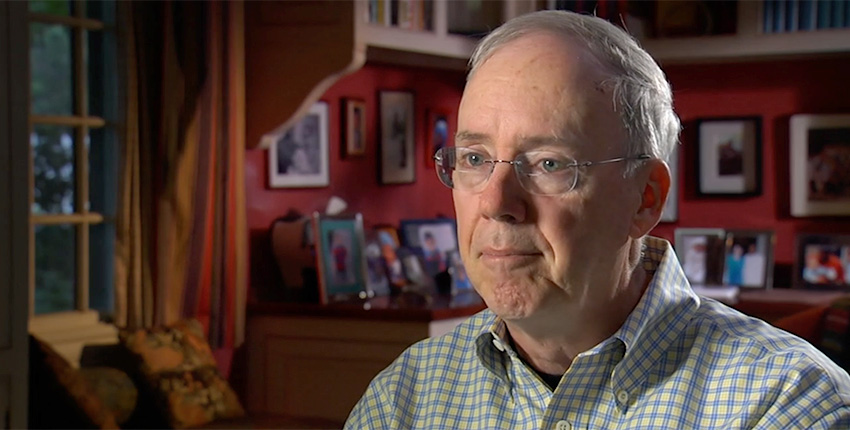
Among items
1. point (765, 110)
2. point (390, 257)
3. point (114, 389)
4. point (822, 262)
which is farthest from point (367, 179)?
point (822, 262)

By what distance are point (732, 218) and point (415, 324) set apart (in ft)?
6.18

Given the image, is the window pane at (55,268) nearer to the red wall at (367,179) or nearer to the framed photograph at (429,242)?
the red wall at (367,179)

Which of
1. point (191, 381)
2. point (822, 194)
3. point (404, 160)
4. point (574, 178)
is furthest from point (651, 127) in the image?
point (822, 194)

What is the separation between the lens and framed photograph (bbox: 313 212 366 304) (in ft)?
12.9

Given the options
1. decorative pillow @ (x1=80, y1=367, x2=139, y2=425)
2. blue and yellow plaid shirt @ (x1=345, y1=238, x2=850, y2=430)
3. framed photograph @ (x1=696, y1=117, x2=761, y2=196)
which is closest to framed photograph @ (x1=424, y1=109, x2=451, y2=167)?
framed photograph @ (x1=696, y1=117, x2=761, y2=196)

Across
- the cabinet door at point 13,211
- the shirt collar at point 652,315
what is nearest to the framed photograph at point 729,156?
the cabinet door at point 13,211

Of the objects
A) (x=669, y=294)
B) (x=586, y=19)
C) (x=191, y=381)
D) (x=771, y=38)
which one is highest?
(x=771, y=38)

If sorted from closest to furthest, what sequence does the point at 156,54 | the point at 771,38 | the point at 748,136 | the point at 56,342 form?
the point at 56,342 → the point at 156,54 → the point at 771,38 → the point at 748,136

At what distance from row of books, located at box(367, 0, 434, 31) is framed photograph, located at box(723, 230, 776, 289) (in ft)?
5.26

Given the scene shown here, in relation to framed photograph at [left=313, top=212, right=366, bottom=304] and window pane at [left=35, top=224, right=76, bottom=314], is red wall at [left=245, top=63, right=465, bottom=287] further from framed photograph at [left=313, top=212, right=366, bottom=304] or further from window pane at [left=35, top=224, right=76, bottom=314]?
window pane at [left=35, top=224, right=76, bottom=314]

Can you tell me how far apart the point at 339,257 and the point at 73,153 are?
3.17 feet

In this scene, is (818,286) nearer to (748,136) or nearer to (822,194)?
(822,194)

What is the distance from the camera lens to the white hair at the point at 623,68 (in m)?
1.33

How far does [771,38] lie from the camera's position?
14.9 feet
